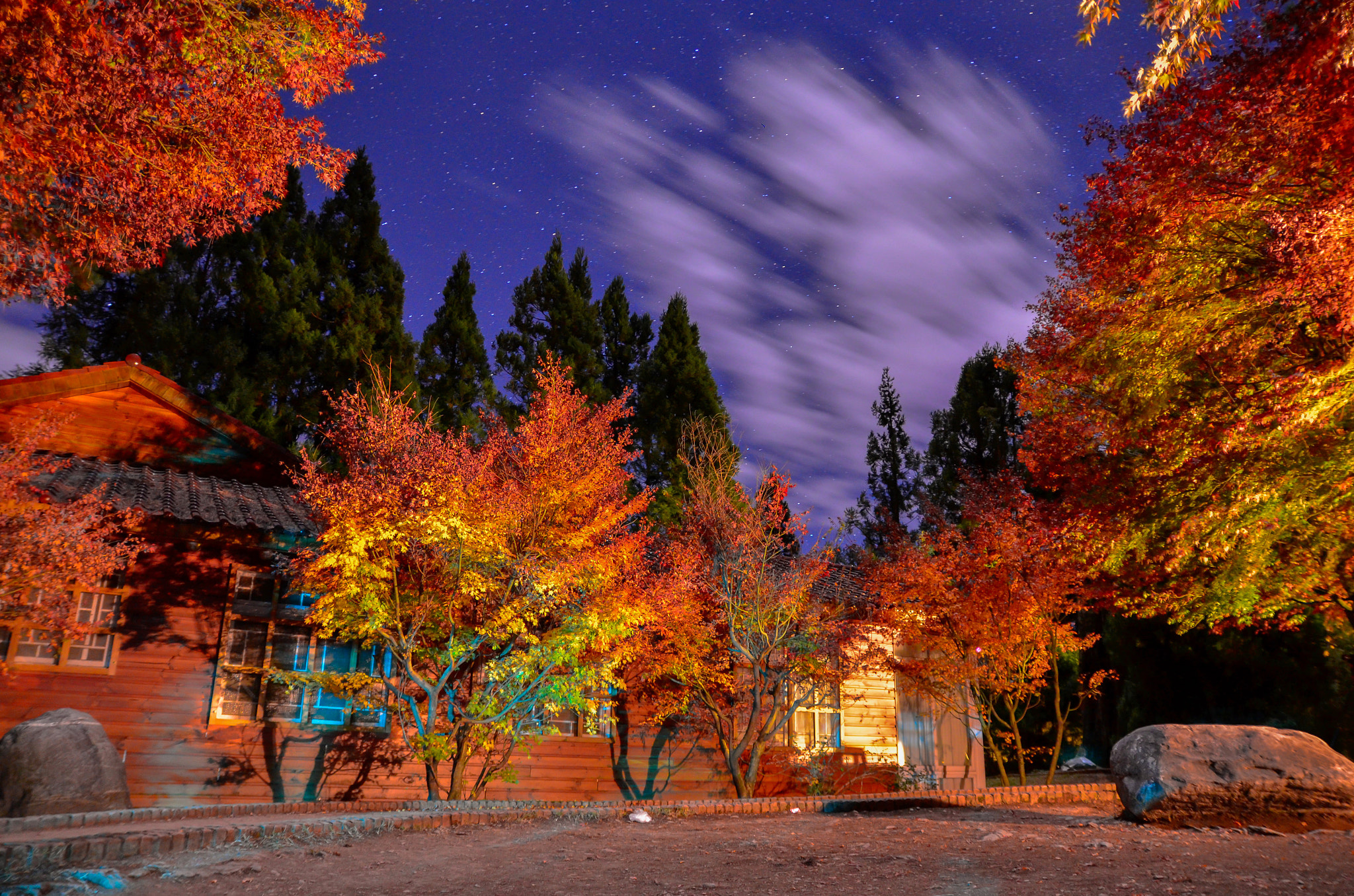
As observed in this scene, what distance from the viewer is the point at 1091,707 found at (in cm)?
2909

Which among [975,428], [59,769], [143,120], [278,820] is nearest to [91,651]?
[59,769]

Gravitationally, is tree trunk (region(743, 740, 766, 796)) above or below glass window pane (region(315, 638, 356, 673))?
below

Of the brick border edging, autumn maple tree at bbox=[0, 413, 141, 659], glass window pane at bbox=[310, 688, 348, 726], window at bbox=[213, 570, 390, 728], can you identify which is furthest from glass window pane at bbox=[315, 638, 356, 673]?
autumn maple tree at bbox=[0, 413, 141, 659]

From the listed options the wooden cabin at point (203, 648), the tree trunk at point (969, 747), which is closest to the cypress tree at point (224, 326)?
the wooden cabin at point (203, 648)

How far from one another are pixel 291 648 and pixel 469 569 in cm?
394

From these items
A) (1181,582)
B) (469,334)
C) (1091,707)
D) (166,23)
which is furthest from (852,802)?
(469,334)

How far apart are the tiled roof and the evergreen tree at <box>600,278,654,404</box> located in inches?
979

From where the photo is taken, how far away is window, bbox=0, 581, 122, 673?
1126 centimetres

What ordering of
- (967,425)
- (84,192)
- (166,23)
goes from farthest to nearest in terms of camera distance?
(967,425) < (84,192) < (166,23)

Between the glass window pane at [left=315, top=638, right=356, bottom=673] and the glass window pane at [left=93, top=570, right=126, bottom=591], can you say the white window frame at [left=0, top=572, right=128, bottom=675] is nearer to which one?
the glass window pane at [left=93, top=570, right=126, bottom=591]

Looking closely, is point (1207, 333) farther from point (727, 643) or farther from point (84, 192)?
point (84, 192)

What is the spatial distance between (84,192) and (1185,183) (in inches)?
451

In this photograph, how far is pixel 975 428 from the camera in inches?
1489

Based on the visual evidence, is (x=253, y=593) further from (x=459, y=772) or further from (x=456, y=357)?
(x=456, y=357)
